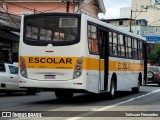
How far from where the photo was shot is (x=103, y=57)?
18297 millimetres

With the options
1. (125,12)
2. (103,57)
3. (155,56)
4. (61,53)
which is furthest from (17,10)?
(125,12)

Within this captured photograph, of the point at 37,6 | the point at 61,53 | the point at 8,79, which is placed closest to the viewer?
the point at 61,53

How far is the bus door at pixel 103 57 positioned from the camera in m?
18.0

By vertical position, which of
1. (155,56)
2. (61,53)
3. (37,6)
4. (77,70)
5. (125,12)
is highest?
(125,12)

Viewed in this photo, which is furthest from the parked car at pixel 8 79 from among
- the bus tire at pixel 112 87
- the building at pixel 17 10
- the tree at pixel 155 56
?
the tree at pixel 155 56

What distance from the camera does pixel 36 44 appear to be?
16516 mm

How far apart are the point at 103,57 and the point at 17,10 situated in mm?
28674

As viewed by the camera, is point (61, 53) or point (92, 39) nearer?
point (61, 53)

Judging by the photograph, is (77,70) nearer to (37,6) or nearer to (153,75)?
(153,75)

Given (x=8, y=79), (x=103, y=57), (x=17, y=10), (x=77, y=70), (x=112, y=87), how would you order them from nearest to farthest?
(x=77, y=70) < (x=103, y=57) < (x=112, y=87) < (x=8, y=79) < (x=17, y=10)

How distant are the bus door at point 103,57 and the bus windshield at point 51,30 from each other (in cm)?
193

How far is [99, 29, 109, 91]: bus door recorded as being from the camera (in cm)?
1798

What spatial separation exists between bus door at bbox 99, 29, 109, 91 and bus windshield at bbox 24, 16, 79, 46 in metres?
1.93

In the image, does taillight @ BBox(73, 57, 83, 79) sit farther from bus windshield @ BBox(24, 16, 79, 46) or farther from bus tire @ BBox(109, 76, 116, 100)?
bus tire @ BBox(109, 76, 116, 100)
